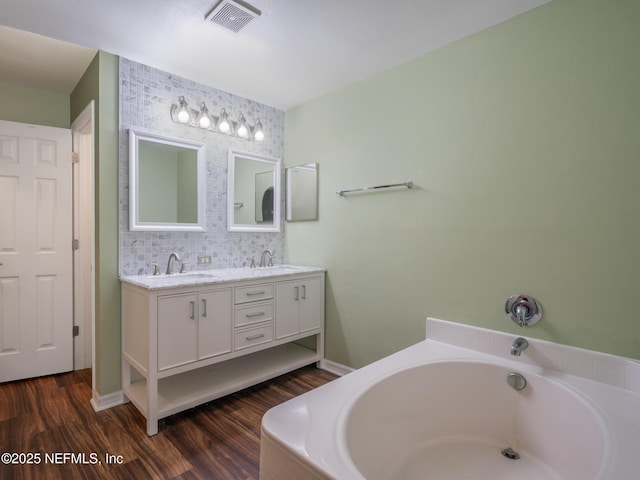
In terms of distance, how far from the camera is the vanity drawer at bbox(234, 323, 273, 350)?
7.50 feet

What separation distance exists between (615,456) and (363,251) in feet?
5.60

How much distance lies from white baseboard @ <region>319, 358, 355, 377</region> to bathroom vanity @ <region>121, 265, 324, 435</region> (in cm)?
6

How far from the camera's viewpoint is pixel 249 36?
197 cm

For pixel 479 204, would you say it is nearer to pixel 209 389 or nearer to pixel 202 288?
pixel 202 288

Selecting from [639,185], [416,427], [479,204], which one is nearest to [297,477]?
[416,427]

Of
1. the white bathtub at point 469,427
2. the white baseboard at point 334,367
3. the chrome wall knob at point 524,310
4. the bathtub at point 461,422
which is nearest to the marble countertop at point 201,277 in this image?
the white baseboard at point 334,367

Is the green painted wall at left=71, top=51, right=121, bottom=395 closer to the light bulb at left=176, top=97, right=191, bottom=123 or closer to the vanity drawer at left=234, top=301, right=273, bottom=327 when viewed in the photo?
the light bulb at left=176, top=97, right=191, bottom=123

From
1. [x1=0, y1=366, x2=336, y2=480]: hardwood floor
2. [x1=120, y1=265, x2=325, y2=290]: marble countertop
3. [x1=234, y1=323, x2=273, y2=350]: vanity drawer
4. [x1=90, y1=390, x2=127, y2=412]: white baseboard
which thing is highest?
[x1=120, y1=265, x2=325, y2=290]: marble countertop

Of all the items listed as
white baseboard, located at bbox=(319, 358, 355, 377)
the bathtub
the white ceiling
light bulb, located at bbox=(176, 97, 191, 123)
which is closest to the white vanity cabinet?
white baseboard, located at bbox=(319, 358, 355, 377)

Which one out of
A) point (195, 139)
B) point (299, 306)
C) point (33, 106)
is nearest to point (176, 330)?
point (299, 306)

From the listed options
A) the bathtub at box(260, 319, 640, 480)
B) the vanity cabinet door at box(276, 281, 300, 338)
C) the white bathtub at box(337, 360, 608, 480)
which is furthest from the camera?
the vanity cabinet door at box(276, 281, 300, 338)

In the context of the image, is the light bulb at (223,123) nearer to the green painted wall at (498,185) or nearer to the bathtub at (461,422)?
the green painted wall at (498,185)

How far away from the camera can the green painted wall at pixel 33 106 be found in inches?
106

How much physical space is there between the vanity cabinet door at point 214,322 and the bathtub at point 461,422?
104 cm
